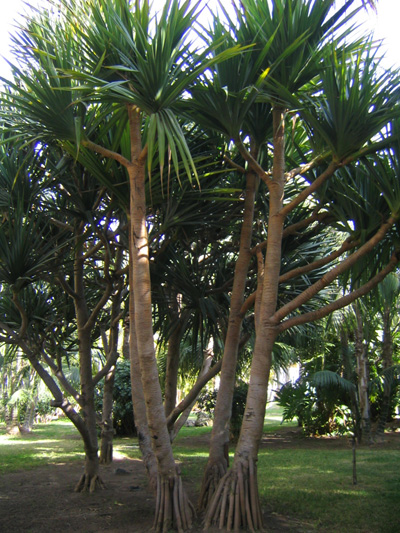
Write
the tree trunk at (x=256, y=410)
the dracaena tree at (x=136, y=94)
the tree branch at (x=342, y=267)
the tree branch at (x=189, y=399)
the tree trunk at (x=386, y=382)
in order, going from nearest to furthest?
the dracaena tree at (x=136, y=94), the tree trunk at (x=256, y=410), the tree branch at (x=342, y=267), the tree branch at (x=189, y=399), the tree trunk at (x=386, y=382)

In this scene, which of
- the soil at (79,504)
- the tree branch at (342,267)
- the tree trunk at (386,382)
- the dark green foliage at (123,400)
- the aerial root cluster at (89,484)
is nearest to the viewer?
the tree branch at (342,267)

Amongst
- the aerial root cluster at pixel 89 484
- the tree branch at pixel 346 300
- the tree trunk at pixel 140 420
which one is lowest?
the aerial root cluster at pixel 89 484

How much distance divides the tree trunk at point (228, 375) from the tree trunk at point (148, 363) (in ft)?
1.84

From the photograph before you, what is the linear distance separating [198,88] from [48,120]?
1385 mm

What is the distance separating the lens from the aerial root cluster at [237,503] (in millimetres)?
4426

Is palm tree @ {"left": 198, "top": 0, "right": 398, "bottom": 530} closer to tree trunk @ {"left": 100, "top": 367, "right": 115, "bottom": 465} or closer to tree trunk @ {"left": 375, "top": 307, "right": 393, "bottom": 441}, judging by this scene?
tree trunk @ {"left": 100, "top": 367, "right": 115, "bottom": 465}

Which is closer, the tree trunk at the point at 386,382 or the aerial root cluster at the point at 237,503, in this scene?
the aerial root cluster at the point at 237,503

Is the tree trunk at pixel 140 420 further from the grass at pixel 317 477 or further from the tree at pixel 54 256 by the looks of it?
the grass at pixel 317 477

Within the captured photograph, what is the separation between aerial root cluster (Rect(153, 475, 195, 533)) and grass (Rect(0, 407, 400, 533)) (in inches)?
46.5

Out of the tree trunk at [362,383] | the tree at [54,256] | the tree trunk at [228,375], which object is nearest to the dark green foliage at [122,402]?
the tree trunk at [362,383]

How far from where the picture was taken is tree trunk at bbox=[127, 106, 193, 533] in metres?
4.52

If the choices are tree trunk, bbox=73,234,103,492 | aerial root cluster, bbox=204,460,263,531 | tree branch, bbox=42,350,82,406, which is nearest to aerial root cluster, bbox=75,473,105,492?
tree trunk, bbox=73,234,103,492

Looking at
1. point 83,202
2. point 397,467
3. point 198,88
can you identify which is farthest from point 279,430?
point 198,88

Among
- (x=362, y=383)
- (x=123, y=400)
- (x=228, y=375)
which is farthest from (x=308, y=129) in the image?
(x=123, y=400)
